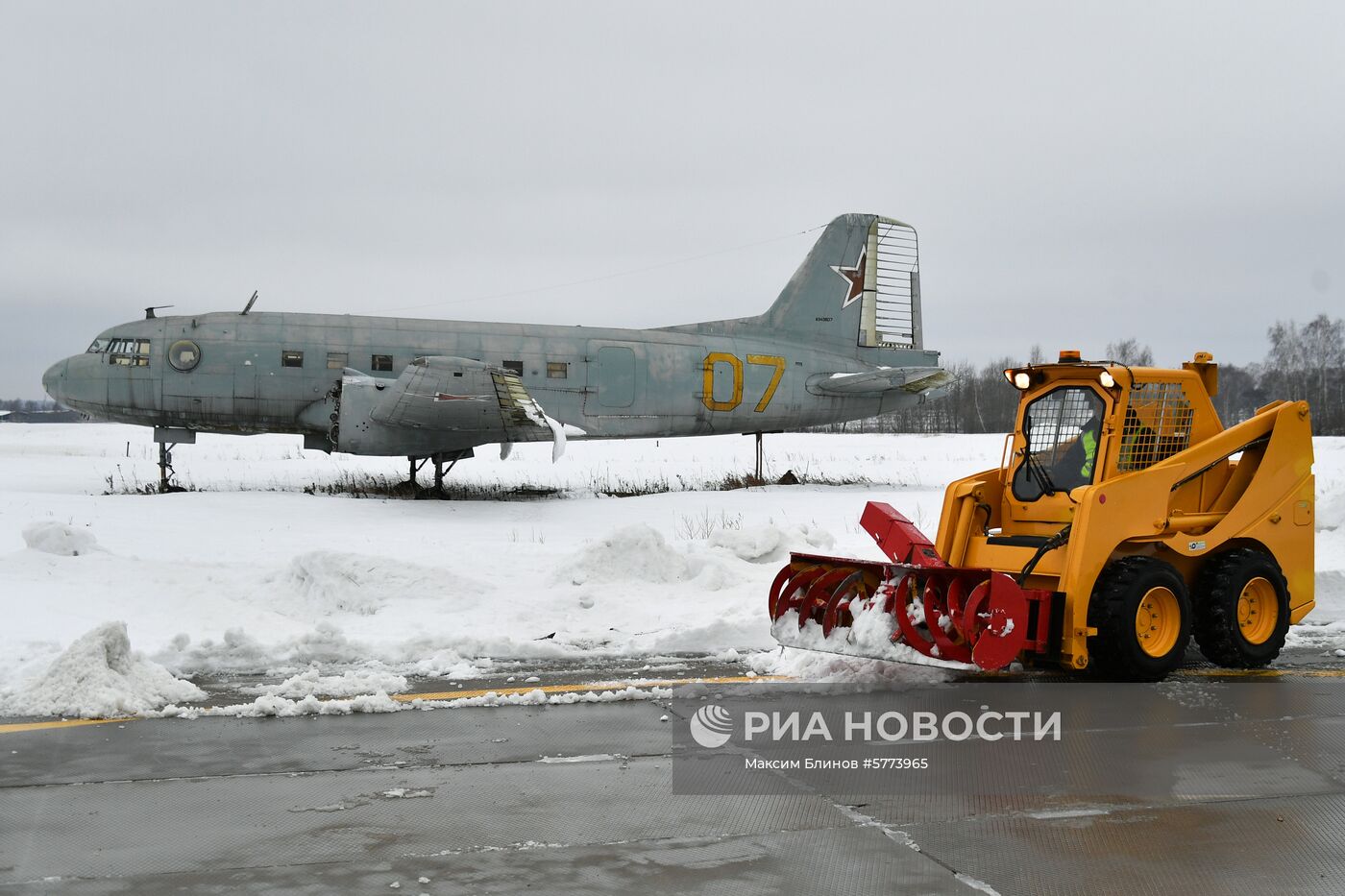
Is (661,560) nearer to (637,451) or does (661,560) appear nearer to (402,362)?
(402,362)

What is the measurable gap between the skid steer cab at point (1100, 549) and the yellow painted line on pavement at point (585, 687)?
473mm

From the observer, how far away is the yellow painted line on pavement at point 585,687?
7.46m

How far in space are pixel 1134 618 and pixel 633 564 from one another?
5.22m

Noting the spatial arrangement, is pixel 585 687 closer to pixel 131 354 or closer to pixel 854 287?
pixel 131 354

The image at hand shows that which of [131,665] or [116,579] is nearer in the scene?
[131,665]

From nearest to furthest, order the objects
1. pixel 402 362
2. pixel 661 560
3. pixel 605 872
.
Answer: pixel 605 872 < pixel 661 560 < pixel 402 362

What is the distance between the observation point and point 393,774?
5.70 metres

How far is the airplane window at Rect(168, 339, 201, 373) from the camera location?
67.2 feet

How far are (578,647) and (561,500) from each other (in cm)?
1184

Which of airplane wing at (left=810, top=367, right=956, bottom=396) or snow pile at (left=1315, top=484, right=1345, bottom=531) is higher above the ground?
airplane wing at (left=810, top=367, right=956, bottom=396)

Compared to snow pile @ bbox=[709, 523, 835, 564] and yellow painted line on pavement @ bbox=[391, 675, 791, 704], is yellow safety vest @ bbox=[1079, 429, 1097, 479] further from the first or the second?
snow pile @ bbox=[709, 523, 835, 564]

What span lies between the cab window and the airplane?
427 inches

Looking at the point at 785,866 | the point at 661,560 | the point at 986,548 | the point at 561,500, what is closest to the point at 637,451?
the point at 561,500

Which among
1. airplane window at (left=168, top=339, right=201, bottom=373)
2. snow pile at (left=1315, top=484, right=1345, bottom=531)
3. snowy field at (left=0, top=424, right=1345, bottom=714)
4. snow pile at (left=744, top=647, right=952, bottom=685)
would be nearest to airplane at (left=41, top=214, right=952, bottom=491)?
airplane window at (left=168, top=339, right=201, bottom=373)
